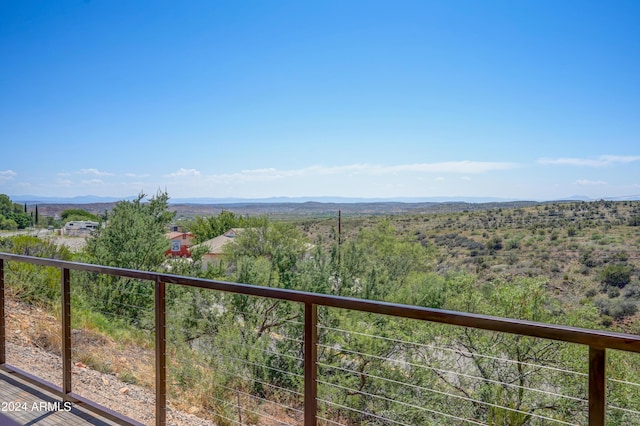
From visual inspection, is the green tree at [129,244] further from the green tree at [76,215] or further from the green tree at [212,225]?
the green tree at [212,225]

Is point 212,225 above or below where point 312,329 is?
below

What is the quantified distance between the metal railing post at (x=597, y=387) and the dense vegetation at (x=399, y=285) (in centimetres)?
628

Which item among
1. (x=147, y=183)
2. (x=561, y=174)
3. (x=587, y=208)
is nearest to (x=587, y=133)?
(x=561, y=174)

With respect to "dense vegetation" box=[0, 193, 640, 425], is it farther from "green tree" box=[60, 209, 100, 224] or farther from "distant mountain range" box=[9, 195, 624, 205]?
"green tree" box=[60, 209, 100, 224]

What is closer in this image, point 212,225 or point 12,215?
point 12,215

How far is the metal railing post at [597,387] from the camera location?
1.03m

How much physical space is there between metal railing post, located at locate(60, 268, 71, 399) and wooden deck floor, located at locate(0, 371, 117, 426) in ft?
0.37

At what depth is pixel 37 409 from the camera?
2387mm

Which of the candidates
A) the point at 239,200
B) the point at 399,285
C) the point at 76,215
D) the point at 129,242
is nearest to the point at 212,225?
the point at 239,200

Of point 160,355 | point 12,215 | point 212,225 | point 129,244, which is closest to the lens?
point 160,355

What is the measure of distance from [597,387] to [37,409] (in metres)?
2.69

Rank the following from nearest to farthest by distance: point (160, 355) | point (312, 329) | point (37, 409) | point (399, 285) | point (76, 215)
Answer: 1. point (312, 329)
2. point (160, 355)
3. point (37, 409)
4. point (399, 285)
5. point (76, 215)

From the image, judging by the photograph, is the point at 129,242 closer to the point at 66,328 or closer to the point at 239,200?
the point at 239,200

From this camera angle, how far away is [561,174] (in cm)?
1945
